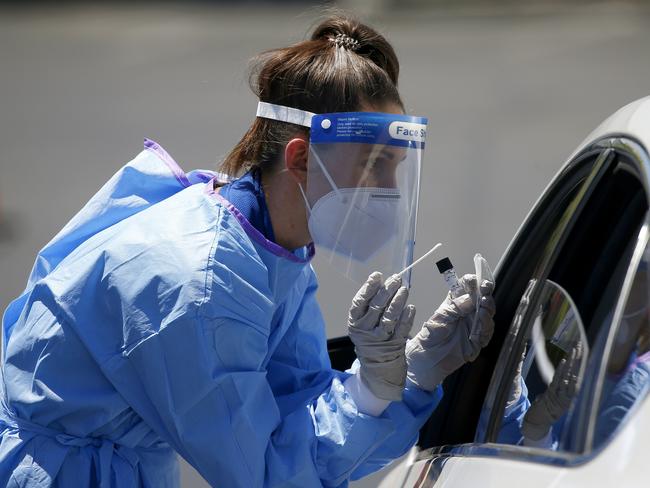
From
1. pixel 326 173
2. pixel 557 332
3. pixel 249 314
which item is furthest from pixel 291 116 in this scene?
pixel 557 332

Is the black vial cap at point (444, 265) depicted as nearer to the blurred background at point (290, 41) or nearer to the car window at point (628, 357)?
the car window at point (628, 357)

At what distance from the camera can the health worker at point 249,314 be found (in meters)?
1.88

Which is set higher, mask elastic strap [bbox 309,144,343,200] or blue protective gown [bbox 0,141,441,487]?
mask elastic strap [bbox 309,144,343,200]

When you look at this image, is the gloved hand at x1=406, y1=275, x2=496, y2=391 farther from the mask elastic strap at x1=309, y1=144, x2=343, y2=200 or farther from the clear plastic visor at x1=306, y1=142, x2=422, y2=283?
the mask elastic strap at x1=309, y1=144, x2=343, y2=200

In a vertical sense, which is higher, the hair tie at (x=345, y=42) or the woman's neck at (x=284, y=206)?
the hair tie at (x=345, y=42)

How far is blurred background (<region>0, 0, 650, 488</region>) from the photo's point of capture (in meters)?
6.93

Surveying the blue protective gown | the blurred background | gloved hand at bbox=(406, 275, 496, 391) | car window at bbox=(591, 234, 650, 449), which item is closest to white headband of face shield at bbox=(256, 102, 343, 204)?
the blue protective gown

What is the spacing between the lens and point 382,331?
74.5 inches

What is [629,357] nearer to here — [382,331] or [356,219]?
[382,331]

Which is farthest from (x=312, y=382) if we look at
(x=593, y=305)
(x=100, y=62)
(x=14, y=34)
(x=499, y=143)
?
(x=14, y=34)

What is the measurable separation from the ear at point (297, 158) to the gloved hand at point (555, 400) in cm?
71

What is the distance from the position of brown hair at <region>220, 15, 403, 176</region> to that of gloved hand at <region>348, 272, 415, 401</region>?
42 centimetres

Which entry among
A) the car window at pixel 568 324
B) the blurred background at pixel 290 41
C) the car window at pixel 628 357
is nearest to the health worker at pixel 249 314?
the car window at pixel 568 324

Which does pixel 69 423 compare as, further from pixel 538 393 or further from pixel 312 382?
pixel 538 393
